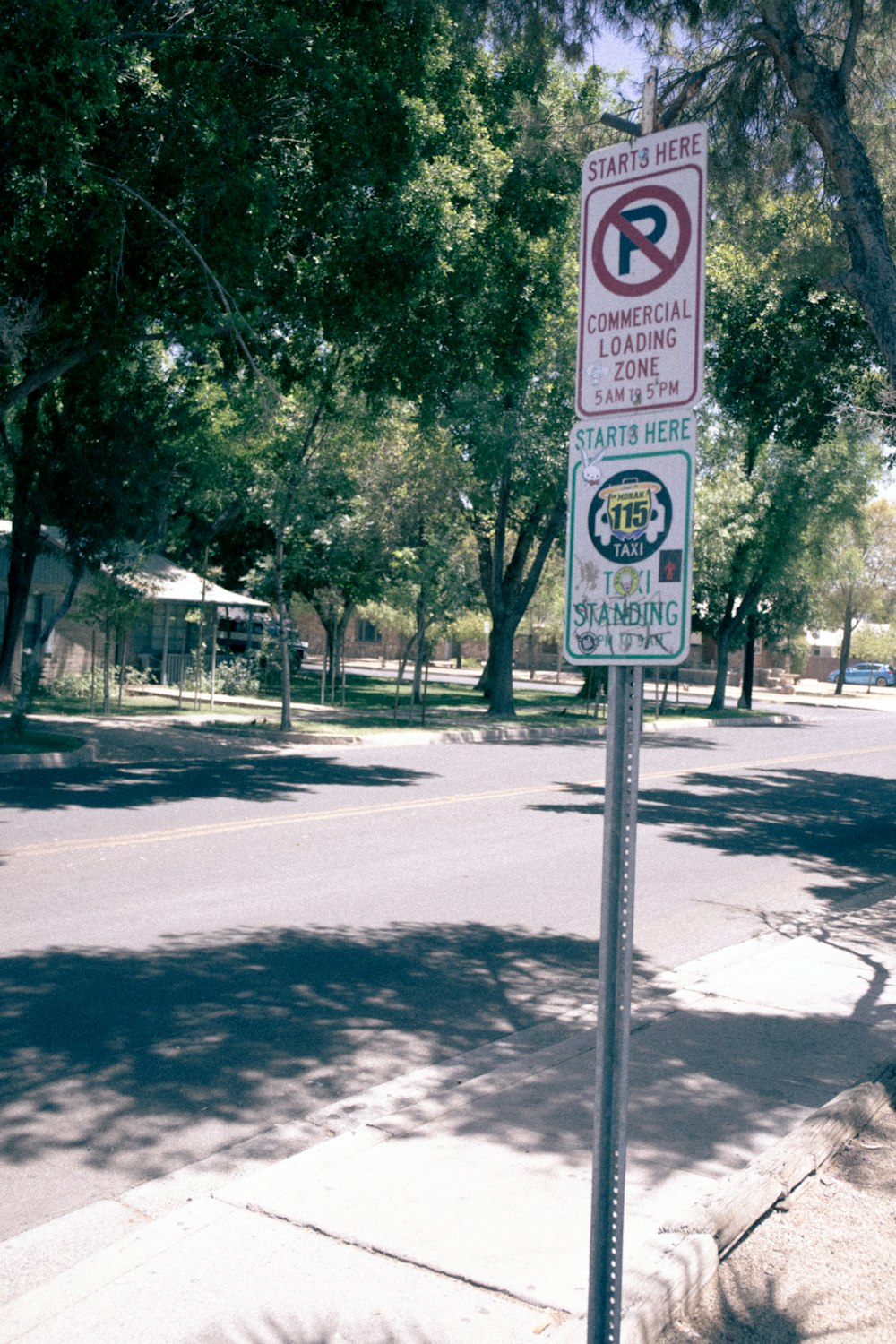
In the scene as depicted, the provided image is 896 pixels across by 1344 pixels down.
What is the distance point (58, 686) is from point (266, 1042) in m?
24.4

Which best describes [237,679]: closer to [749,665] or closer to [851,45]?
[749,665]

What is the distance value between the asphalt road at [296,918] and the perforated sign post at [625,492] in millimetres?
2457

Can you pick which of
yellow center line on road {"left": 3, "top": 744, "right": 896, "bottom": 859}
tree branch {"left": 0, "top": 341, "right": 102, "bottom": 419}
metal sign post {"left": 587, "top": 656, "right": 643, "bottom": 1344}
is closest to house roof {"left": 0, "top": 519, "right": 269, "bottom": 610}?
tree branch {"left": 0, "top": 341, "right": 102, "bottom": 419}

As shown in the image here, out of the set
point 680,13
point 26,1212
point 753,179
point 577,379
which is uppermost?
point 680,13

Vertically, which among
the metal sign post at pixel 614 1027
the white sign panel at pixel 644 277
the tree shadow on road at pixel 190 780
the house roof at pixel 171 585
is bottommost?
the tree shadow on road at pixel 190 780

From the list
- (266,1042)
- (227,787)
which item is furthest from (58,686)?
(266,1042)

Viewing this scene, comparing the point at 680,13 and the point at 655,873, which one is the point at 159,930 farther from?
Answer: the point at 680,13

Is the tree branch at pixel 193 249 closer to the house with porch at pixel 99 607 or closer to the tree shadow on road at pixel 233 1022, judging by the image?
the tree shadow on road at pixel 233 1022

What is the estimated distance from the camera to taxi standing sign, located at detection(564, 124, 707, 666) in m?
2.87

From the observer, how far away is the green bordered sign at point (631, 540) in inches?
112

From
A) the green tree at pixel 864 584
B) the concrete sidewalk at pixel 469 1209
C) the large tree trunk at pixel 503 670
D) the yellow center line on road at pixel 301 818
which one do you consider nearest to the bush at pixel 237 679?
the large tree trunk at pixel 503 670

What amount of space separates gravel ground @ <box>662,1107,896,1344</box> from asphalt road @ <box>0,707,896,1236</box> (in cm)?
204

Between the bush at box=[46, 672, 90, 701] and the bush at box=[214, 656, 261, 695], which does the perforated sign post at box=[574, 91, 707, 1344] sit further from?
the bush at box=[214, 656, 261, 695]

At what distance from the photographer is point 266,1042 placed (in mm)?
6207
